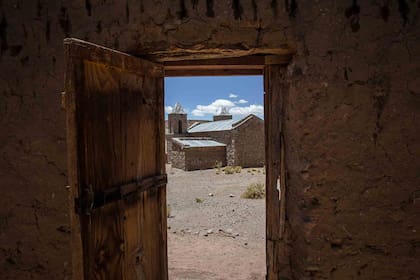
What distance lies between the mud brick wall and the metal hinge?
42.1 ft

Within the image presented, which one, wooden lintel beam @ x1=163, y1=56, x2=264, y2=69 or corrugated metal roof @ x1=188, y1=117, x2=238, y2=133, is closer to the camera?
wooden lintel beam @ x1=163, y1=56, x2=264, y2=69

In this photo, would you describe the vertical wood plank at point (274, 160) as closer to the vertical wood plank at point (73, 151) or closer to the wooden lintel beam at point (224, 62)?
the wooden lintel beam at point (224, 62)

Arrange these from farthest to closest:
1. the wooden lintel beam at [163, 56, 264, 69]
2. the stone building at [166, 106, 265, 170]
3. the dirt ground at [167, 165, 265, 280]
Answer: the stone building at [166, 106, 265, 170] → the dirt ground at [167, 165, 265, 280] → the wooden lintel beam at [163, 56, 264, 69]

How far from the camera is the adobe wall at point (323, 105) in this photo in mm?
1980

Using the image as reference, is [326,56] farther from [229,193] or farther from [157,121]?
[229,193]

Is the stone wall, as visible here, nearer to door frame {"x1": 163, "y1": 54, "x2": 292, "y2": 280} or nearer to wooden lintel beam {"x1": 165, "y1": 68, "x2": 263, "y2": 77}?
wooden lintel beam {"x1": 165, "y1": 68, "x2": 263, "y2": 77}

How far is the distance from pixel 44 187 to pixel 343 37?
239 cm

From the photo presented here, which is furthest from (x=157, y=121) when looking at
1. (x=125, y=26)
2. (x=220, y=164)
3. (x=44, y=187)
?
(x=220, y=164)

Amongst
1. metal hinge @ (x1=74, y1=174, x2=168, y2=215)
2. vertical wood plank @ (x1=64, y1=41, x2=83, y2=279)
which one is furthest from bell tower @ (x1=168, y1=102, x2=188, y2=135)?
vertical wood plank @ (x1=64, y1=41, x2=83, y2=279)

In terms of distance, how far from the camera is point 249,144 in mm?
16656

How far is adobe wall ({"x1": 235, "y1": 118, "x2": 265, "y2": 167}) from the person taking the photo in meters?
16.2

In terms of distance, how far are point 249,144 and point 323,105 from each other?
14715mm

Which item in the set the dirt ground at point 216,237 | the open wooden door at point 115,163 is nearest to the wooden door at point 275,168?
the open wooden door at point 115,163

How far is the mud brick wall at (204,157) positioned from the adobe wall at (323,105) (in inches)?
500
